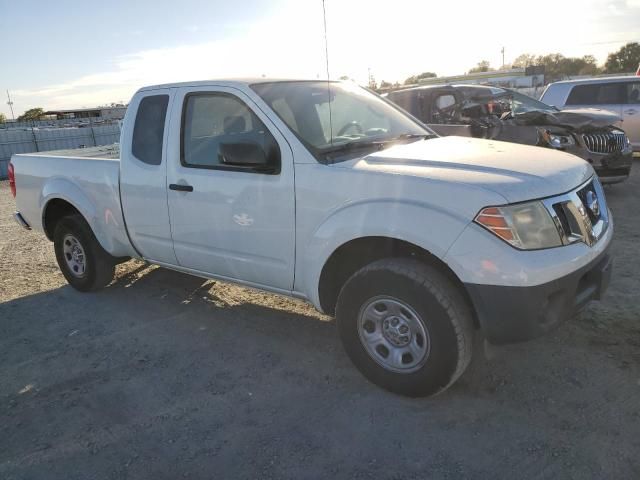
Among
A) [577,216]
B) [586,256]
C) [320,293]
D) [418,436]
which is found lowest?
[418,436]

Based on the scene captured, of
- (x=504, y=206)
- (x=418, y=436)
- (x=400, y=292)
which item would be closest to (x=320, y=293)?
(x=400, y=292)

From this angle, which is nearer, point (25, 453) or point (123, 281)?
point (25, 453)

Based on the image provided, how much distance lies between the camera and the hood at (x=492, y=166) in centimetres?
271

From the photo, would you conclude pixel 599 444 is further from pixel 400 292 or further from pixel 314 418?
pixel 314 418

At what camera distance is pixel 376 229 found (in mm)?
2922

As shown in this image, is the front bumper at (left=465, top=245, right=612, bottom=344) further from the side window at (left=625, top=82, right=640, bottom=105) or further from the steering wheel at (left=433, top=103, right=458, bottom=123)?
the side window at (left=625, top=82, right=640, bottom=105)

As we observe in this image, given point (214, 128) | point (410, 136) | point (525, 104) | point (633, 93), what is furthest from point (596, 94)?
point (214, 128)

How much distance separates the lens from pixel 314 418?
2975mm

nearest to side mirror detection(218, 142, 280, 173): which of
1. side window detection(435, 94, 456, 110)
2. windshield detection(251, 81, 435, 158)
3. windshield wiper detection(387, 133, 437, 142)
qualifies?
windshield detection(251, 81, 435, 158)

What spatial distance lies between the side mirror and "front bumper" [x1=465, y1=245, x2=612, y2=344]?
147 cm

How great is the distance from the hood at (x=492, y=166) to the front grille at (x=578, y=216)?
0.05 meters

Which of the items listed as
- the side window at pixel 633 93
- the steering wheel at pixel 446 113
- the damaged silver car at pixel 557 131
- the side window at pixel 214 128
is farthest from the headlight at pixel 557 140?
the side window at pixel 214 128

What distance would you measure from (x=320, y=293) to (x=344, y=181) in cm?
74

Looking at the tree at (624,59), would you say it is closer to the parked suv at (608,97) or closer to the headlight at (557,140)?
the parked suv at (608,97)
